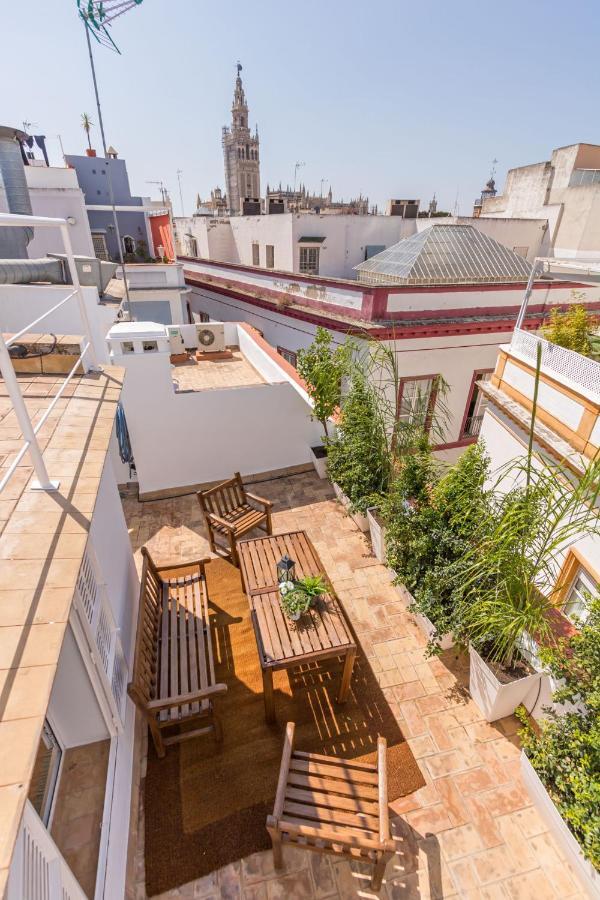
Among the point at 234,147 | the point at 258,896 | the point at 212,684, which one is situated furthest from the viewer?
the point at 234,147

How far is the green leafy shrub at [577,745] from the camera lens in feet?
11.1

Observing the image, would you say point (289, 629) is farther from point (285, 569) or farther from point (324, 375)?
point (324, 375)

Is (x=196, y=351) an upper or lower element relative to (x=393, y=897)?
upper

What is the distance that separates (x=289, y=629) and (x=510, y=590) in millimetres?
2562

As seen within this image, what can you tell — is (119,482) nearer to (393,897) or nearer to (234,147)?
(393,897)

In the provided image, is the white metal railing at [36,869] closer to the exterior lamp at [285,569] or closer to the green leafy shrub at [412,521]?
the exterior lamp at [285,569]

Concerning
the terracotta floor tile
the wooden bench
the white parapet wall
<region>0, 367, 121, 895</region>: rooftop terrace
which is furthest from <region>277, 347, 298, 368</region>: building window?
the terracotta floor tile

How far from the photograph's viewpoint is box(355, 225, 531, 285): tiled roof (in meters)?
12.5

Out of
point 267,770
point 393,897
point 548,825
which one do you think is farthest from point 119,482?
point 548,825

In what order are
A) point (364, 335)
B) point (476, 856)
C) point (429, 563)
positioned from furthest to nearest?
point (364, 335), point (429, 563), point (476, 856)

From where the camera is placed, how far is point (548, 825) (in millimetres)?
4086

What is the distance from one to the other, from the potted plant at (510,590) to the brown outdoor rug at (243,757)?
129cm

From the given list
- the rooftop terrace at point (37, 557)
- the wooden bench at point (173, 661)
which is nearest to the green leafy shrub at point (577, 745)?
the wooden bench at point (173, 661)

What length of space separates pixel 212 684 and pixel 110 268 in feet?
45.7
